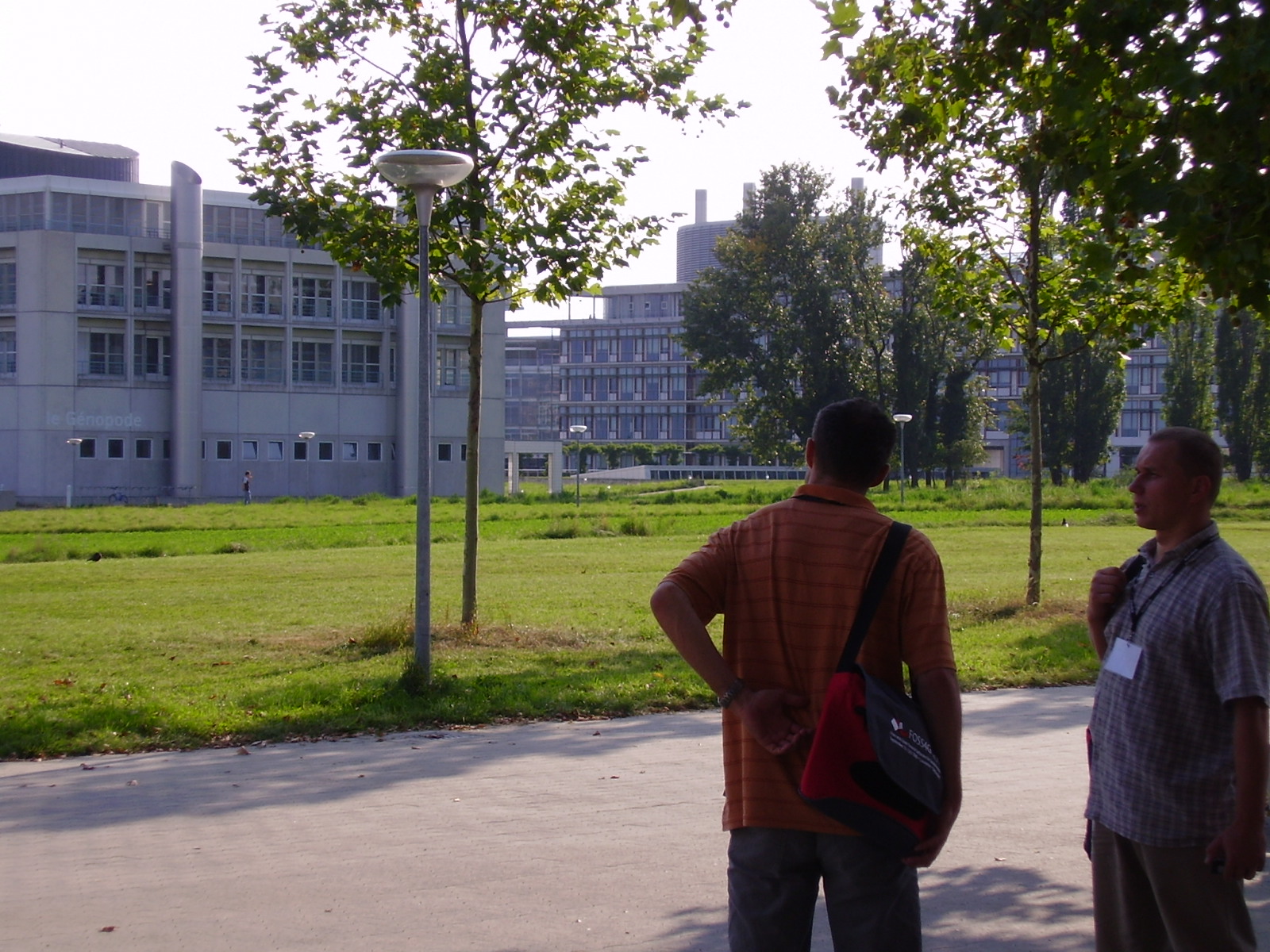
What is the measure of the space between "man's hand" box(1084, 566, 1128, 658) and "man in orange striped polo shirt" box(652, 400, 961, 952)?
717mm

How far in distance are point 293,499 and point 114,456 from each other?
1234 centimetres

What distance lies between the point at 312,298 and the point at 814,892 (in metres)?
70.2

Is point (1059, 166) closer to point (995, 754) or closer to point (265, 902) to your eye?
point (995, 754)

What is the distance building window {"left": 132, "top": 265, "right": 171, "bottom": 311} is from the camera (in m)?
66.4

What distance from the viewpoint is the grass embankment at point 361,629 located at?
359 inches

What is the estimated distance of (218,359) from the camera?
223ft

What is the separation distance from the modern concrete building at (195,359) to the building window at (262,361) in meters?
0.09

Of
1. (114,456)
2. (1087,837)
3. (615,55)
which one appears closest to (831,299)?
(114,456)

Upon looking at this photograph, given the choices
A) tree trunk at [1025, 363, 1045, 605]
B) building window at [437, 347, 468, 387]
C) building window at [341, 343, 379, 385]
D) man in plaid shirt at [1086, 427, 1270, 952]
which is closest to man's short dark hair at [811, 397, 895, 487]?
man in plaid shirt at [1086, 427, 1270, 952]

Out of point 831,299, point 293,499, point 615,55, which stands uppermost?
point 831,299

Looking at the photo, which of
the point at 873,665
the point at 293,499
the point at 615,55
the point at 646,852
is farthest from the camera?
the point at 293,499

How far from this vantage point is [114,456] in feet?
215

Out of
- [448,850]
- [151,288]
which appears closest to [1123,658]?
[448,850]

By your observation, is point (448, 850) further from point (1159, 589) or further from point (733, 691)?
point (1159, 589)
